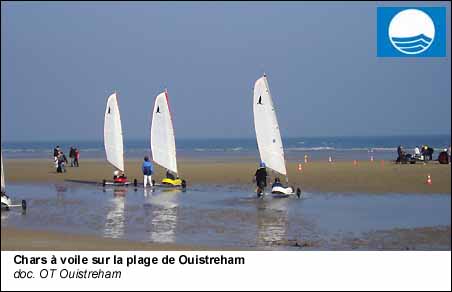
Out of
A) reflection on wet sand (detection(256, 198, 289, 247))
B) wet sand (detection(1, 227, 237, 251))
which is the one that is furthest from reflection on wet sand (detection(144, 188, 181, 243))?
reflection on wet sand (detection(256, 198, 289, 247))

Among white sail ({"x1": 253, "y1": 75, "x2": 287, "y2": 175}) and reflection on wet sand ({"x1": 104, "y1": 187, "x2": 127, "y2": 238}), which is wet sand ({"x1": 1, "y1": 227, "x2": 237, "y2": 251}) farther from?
white sail ({"x1": 253, "y1": 75, "x2": 287, "y2": 175})

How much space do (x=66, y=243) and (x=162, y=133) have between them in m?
18.3

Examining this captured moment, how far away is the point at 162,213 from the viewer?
20875mm

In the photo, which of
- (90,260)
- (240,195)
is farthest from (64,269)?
(240,195)

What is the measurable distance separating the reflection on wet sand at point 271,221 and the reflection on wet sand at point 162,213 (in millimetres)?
2041

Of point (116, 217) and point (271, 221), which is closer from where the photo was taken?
point (271, 221)

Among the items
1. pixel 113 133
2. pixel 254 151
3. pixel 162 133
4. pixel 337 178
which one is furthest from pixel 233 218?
pixel 254 151

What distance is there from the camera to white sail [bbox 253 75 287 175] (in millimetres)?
28406

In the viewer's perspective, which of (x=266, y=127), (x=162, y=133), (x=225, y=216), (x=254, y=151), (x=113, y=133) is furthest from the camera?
(x=254, y=151)

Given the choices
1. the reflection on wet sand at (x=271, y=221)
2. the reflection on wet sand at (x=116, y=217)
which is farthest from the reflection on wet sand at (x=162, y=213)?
the reflection on wet sand at (x=271, y=221)

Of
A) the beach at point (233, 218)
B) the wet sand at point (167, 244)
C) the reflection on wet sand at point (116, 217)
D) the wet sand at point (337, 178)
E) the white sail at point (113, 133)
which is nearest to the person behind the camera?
the wet sand at point (167, 244)

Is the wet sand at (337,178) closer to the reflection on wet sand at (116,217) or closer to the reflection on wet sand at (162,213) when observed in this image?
the reflection on wet sand at (162,213)

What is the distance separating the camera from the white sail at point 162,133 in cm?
3225

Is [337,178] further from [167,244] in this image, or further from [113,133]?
[167,244]
